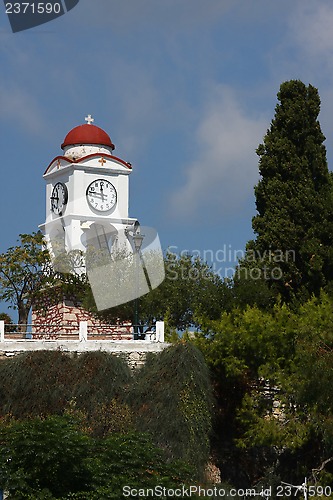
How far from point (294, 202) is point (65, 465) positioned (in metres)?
14.0

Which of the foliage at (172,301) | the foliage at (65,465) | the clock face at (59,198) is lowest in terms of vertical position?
the foliage at (65,465)

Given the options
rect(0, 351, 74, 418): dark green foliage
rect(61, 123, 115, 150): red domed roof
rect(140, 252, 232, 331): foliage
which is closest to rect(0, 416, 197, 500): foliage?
rect(0, 351, 74, 418): dark green foliage

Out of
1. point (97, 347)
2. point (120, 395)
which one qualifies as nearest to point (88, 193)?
point (97, 347)

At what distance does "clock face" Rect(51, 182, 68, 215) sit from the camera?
49.5m

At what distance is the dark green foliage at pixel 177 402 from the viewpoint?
2856cm

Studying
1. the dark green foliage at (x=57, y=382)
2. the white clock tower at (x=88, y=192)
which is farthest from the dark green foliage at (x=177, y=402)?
the white clock tower at (x=88, y=192)

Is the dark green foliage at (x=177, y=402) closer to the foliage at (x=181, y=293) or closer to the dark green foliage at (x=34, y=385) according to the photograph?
the dark green foliage at (x=34, y=385)

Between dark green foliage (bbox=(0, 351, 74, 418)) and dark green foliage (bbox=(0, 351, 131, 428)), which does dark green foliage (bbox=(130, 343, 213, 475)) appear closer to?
dark green foliage (bbox=(0, 351, 131, 428))

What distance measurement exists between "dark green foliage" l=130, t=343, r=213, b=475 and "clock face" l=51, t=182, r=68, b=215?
800 inches

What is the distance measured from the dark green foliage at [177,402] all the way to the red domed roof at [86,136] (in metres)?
20.4

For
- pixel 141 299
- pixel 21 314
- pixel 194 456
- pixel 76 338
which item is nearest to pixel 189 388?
pixel 194 456

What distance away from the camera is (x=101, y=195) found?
Result: 4984 centimetres

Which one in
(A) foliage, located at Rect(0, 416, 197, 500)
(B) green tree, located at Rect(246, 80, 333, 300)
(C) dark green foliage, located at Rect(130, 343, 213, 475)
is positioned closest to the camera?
(A) foliage, located at Rect(0, 416, 197, 500)

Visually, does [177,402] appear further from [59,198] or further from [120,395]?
[59,198]
